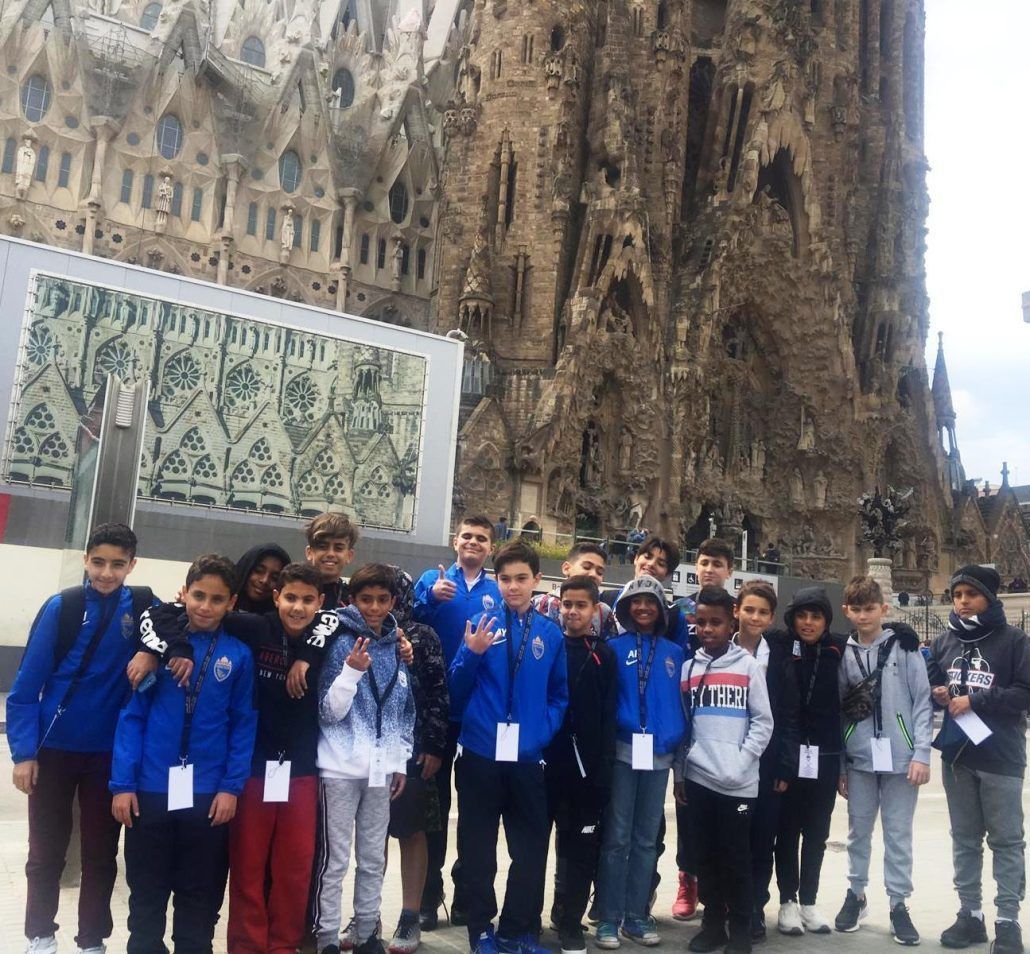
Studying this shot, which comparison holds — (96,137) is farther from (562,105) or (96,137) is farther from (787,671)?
(787,671)

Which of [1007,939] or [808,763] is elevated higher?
[808,763]

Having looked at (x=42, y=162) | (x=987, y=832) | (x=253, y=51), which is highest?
(x=253, y=51)

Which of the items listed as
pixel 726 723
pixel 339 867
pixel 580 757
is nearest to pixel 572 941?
pixel 580 757

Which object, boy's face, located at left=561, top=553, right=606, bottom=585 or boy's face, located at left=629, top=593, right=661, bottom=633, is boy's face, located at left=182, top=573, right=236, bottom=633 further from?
boy's face, located at left=561, top=553, right=606, bottom=585

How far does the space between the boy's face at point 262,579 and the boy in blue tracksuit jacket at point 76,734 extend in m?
0.59

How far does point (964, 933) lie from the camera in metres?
5.42

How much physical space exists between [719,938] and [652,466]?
84.7ft

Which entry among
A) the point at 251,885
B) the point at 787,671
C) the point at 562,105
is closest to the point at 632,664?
the point at 787,671

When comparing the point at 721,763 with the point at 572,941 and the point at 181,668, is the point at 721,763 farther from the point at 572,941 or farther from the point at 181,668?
the point at 181,668

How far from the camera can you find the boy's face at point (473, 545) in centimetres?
577

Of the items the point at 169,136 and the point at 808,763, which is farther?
the point at 169,136

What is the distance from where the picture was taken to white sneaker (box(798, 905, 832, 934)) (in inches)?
221

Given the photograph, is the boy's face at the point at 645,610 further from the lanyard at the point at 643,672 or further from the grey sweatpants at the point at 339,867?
the grey sweatpants at the point at 339,867

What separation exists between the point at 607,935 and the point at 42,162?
105 ft
